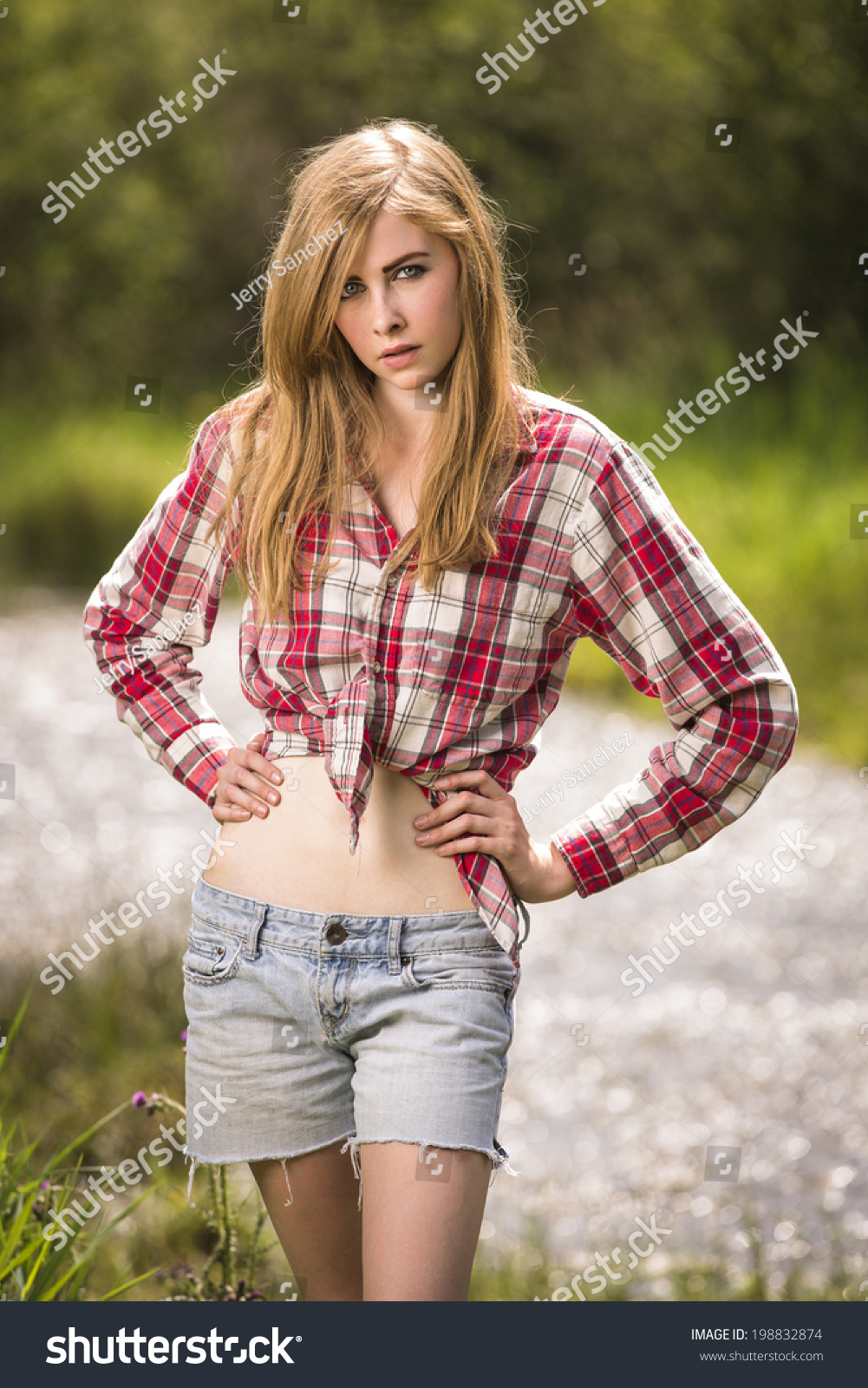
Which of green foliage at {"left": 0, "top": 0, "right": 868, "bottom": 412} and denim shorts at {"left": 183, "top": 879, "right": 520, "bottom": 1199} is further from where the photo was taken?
green foliage at {"left": 0, "top": 0, "right": 868, "bottom": 412}

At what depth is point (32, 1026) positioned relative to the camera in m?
3.45

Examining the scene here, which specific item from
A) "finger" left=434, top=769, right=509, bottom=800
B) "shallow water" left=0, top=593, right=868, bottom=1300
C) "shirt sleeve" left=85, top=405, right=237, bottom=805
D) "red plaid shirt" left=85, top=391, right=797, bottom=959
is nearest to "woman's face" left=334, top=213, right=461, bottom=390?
"red plaid shirt" left=85, top=391, right=797, bottom=959

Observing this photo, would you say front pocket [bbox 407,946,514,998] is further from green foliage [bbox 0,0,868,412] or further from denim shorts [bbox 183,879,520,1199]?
green foliage [bbox 0,0,868,412]

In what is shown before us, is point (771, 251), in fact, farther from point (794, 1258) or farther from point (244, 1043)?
point (244, 1043)

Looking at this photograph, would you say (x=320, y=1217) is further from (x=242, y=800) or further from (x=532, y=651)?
(x=532, y=651)

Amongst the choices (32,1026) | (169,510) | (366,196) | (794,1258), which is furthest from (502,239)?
(32,1026)

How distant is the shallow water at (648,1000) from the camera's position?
3207mm

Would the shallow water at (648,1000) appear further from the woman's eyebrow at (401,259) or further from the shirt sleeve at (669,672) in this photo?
the woman's eyebrow at (401,259)

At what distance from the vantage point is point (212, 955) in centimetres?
152

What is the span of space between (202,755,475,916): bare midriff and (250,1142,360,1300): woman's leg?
29 cm

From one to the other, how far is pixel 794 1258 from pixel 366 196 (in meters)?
2.37

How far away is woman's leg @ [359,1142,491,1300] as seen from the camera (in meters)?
1.38

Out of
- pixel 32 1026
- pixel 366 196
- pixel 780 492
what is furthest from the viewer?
pixel 780 492

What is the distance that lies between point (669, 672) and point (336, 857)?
0.42 metres
